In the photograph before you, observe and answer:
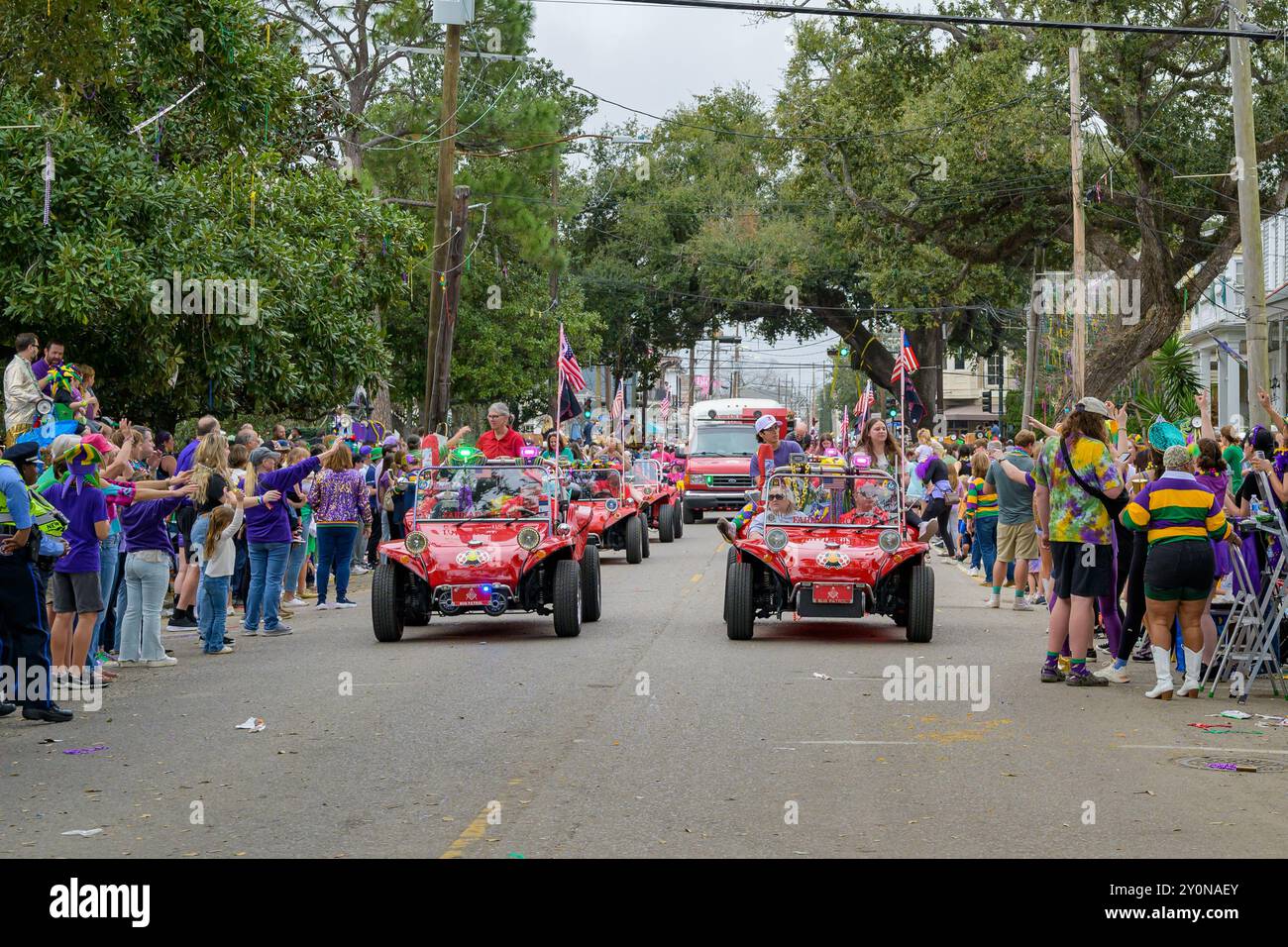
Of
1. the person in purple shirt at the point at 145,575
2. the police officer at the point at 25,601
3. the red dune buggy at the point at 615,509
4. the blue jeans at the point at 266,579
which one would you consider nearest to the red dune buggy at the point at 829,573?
the blue jeans at the point at 266,579

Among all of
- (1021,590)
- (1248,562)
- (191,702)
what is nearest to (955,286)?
(1021,590)

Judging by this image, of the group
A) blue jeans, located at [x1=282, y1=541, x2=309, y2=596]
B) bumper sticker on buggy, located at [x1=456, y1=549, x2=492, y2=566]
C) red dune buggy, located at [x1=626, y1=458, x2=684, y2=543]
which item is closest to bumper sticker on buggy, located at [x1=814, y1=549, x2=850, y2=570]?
bumper sticker on buggy, located at [x1=456, y1=549, x2=492, y2=566]

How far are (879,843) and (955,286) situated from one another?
2891 centimetres

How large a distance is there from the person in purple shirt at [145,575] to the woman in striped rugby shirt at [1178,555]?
7138 mm

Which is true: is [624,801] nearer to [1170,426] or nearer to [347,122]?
[1170,426]

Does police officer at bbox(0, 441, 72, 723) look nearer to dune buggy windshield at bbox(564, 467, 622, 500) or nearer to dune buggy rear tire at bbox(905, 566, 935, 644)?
dune buggy rear tire at bbox(905, 566, 935, 644)

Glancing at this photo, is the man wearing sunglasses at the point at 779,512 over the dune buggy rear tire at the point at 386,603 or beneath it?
over

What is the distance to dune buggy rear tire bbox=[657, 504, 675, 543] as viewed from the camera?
2819 centimetres

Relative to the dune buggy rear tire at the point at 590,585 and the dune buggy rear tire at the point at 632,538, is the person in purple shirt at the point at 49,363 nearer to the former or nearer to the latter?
the dune buggy rear tire at the point at 590,585

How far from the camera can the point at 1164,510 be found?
35.4ft

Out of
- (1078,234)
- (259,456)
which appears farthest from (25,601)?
(1078,234)

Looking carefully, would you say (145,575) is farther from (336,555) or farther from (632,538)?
(632,538)

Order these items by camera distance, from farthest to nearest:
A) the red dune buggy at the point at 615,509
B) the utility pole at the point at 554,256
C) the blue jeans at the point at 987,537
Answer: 1. the utility pole at the point at 554,256
2. the red dune buggy at the point at 615,509
3. the blue jeans at the point at 987,537

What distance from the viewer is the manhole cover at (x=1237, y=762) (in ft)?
27.4
